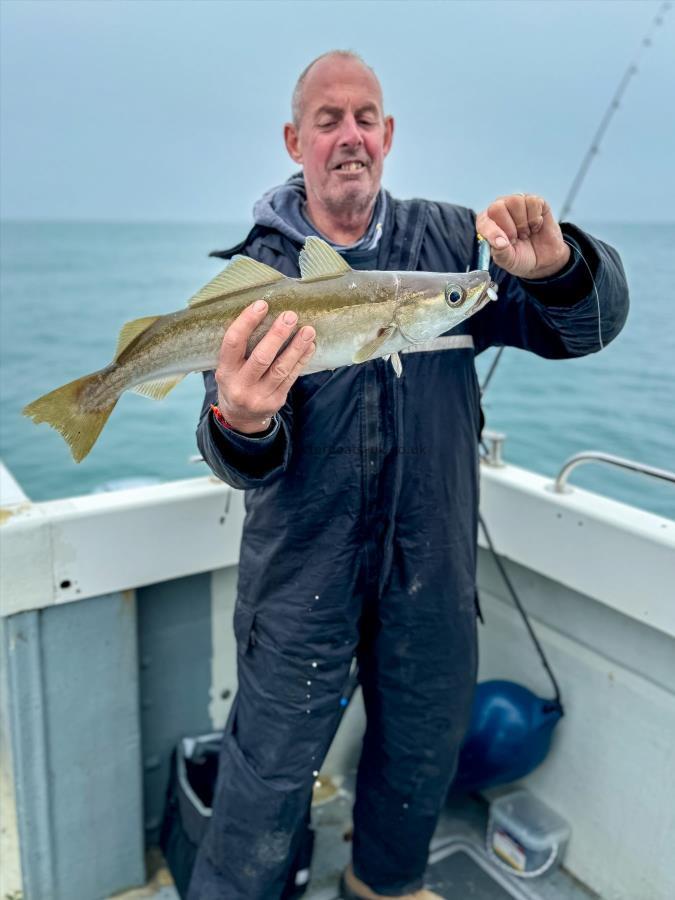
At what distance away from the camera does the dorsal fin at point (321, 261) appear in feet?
5.59

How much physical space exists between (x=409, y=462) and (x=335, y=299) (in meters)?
0.61

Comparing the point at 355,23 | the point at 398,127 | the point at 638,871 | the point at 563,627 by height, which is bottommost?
the point at 638,871

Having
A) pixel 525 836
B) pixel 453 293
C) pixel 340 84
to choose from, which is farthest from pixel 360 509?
pixel 525 836

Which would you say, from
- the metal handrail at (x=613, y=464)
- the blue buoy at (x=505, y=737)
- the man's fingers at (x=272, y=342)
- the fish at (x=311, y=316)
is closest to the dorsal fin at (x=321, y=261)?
the fish at (x=311, y=316)

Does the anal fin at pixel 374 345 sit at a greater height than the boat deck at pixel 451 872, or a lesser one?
greater

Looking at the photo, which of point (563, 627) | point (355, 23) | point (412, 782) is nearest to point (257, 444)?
point (412, 782)

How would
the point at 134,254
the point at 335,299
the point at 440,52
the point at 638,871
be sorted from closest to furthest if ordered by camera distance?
the point at 335,299 < the point at 638,871 < the point at 440,52 < the point at 134,254

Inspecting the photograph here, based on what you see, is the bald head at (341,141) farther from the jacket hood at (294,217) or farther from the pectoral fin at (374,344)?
the pectoral fin at (374,344)

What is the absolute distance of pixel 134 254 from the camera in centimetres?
2655

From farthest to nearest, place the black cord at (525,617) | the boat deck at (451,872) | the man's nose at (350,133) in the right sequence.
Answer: the black cord at (525,617)
the boat deck at (451,872)
the man's nose at (350,133)

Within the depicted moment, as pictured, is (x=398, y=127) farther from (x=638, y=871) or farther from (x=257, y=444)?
(x=638, y=871)

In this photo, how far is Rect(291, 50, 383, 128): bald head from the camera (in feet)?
7.37

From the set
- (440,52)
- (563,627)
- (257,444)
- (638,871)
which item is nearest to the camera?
(257,444)

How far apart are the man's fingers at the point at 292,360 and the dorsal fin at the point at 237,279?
0.16 metres
